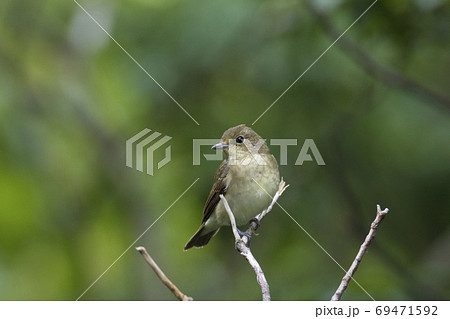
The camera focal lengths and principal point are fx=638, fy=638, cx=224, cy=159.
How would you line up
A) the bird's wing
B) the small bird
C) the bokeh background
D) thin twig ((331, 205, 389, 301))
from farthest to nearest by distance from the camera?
the bokeh background
the bird's wing
the small bird
thin twig ((331, 205, 389, 301))

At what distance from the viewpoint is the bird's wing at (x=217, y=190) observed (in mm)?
5004

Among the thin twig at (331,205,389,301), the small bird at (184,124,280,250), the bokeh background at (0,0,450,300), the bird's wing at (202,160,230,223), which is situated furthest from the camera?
the bokeh background at (0,0,450,300)

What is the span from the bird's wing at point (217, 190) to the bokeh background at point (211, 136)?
1.39ft

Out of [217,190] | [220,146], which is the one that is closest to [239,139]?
[220,146]

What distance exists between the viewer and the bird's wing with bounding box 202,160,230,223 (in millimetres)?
5004

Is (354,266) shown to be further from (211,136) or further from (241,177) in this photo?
(211,136)

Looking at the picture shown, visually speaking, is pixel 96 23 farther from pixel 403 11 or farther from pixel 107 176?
pixel 403 11

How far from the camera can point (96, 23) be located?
5371 mm

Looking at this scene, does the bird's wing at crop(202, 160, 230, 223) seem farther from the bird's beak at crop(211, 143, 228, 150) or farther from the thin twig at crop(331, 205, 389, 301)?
the thin twig at crop(331, 205, 389, 301)

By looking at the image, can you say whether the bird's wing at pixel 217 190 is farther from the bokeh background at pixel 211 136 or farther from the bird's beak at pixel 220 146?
the bokeh background at pixel 211 136

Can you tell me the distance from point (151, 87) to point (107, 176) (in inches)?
45.1

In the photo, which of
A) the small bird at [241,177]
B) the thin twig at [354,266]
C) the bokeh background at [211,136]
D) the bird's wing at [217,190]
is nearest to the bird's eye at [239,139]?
the small bird at [241,177]

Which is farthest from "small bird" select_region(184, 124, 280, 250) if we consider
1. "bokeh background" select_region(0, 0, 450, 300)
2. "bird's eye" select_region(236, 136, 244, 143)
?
"bokeh background" select_region(0, 0, 450, 300)

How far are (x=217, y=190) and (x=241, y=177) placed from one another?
22 cm
